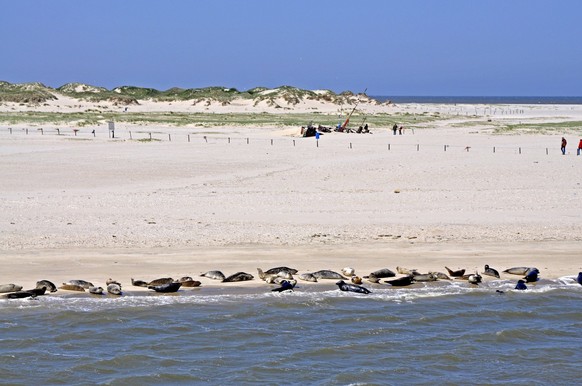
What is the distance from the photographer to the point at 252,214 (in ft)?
63.4

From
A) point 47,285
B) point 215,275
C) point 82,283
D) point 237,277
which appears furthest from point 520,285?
point 47,285

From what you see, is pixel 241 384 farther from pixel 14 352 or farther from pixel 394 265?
pixel 394 265

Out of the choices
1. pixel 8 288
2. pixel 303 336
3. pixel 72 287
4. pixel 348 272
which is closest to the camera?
pixel 303 336

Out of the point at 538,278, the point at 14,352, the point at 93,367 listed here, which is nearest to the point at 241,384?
the point at 93,367

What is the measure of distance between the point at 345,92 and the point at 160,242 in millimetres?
89942

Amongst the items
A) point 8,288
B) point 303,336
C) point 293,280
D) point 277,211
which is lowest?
point 303,336

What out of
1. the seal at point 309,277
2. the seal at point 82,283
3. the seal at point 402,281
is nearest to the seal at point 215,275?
the seal at point 309,277

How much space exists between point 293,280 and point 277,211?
6114 mm

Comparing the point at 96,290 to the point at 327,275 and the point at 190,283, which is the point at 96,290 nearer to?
the point at 190,283

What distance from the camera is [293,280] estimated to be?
45.0 feet

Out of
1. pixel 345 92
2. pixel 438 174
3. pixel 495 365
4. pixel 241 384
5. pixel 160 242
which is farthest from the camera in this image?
pixel 345 92

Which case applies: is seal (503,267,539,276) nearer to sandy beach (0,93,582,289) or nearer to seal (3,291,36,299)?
sandy beach (0,93,582,289)

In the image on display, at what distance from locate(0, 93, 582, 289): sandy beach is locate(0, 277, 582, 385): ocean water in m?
1.13

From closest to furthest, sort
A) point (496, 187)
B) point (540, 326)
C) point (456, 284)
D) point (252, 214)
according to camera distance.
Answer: point (540, 326)
point (456, 284)
point (252, 214)
point (496, 187)
